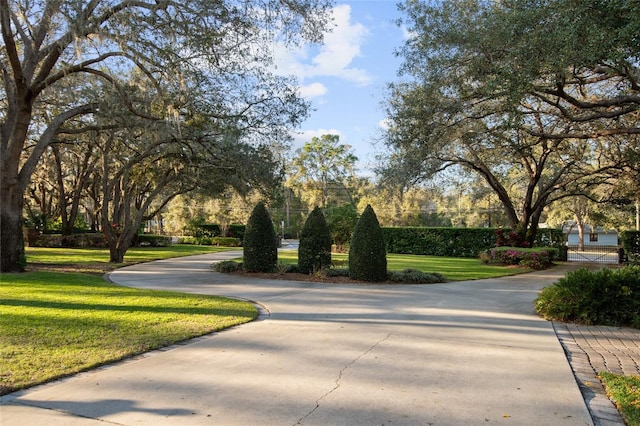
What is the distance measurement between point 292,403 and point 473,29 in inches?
354

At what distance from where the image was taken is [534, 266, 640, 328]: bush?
298 inches

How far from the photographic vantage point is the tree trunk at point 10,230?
1282 cm

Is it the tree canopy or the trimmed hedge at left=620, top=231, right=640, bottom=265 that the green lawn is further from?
the trimmed hedge at left=620, top=231, right=640, bottom=265

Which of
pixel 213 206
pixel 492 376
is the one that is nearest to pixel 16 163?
pixel 492 376

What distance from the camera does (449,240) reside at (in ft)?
93.1

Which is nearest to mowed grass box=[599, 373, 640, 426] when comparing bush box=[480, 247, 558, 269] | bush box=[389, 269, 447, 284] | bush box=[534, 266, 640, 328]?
bush box=[534, 266, 640, 328]

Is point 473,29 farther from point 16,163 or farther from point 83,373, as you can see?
point 16,163

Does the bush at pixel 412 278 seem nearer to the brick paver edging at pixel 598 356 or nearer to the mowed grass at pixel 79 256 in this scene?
the brick paver edging at pixel 598 356

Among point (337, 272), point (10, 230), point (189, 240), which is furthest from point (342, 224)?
point (189, 240)

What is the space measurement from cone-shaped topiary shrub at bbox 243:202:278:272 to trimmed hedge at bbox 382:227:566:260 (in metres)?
13.4

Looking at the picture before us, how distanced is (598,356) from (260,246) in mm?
10305

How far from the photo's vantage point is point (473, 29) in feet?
32.7

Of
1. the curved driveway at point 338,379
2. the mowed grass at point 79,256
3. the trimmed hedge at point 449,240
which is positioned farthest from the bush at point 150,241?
the curved driveway at point 338,379

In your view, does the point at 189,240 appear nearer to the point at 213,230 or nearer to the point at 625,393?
the point at 213,230
